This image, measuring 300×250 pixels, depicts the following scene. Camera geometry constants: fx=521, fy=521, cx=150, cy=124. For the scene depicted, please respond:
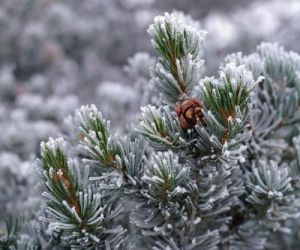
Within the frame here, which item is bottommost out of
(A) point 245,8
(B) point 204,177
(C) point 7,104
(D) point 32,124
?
(B) point 204,177

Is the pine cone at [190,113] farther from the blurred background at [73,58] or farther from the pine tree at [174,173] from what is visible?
the blurred background at [73,58]

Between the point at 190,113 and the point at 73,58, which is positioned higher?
the point at 73,58

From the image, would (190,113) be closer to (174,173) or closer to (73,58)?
(174,173)

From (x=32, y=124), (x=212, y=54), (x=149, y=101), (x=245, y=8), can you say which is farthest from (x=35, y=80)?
(x=245, y=8)

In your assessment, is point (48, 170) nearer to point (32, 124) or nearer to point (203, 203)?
point (203, 203)

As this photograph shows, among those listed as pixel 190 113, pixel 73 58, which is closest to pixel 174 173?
pixel 190 113

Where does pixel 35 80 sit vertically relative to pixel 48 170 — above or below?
above

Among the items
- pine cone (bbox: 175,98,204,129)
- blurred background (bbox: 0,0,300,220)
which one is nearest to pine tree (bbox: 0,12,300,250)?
pine cone (bbox: 175,98,204,129)

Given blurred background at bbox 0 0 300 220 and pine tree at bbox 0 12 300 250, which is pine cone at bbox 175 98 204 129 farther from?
blurred background at bbox 0 0 300 220
